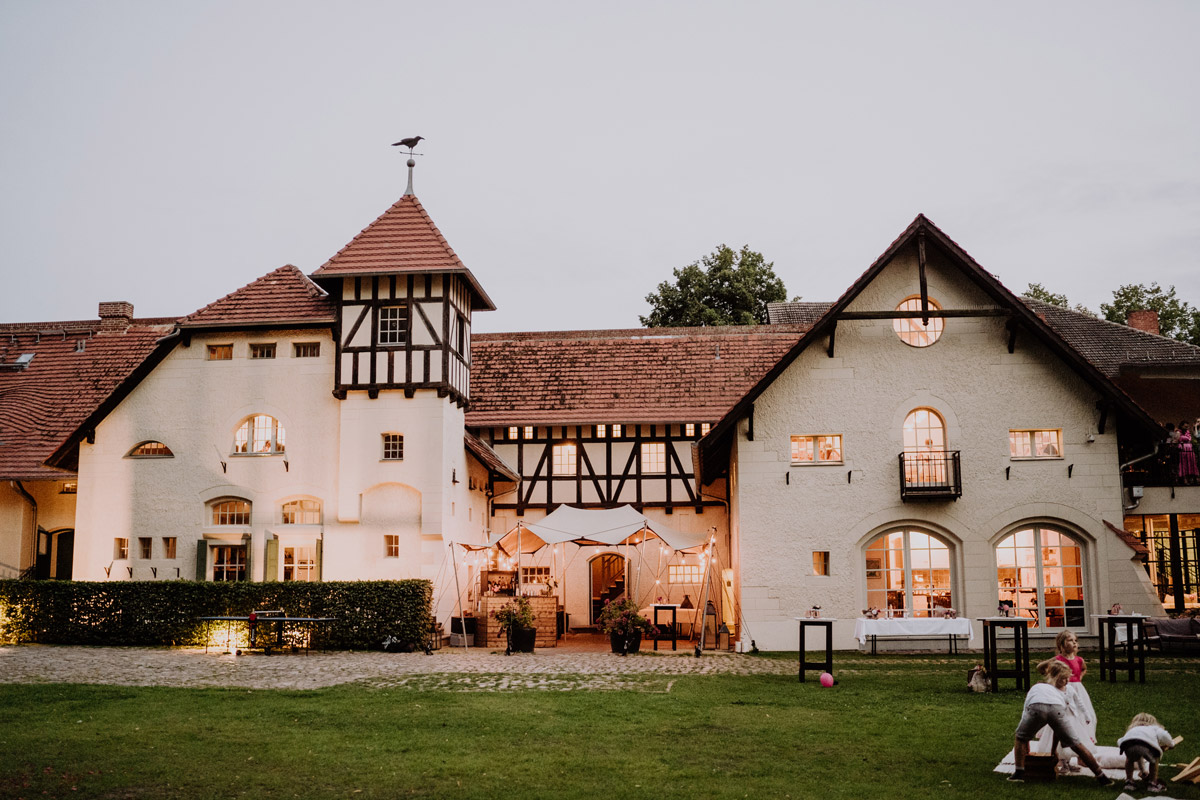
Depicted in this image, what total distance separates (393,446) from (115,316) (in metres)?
12.1

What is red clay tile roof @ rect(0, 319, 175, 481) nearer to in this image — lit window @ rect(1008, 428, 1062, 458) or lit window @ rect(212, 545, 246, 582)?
lit window @ rect(212, 545, 246, 582)

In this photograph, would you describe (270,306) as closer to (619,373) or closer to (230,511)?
(230,511)

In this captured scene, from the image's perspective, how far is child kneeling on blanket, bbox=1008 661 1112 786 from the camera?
7.94m

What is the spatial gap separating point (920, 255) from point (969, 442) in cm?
366

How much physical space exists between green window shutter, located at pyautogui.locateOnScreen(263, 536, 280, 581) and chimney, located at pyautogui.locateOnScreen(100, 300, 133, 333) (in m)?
10.7

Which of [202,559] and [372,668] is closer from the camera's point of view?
[372,668]

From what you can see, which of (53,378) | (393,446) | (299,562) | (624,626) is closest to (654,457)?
(393,446)

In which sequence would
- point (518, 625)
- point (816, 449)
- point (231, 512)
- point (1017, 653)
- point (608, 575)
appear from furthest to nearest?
1. point (608, 575)
2. point (231, 512)
3. point (816, 449)
4. point (518, 625)
5. point (1017, 653)

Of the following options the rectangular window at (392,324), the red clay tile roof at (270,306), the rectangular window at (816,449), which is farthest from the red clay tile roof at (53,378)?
the rectangular window at (816,449)

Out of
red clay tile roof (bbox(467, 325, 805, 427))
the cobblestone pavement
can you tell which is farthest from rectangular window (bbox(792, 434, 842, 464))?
red clay tile roof (bbox(467, 325, 805, 427))

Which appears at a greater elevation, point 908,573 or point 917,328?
point 917,328

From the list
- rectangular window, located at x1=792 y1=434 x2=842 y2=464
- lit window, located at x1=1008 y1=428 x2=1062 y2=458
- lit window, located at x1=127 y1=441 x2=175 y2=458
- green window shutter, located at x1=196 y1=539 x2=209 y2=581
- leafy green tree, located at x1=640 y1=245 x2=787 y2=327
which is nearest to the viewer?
lit window, located at x1=1008 y1=428 x2=1062 y2=458

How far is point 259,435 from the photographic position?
22562 mm

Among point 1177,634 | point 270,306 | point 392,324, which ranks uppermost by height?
point 270,306
